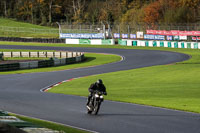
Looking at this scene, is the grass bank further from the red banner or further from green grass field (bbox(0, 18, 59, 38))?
green grass field (bbox(0, 18, 59, 38))

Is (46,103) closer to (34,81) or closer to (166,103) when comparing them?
(166,103)

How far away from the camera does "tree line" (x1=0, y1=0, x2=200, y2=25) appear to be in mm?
91875

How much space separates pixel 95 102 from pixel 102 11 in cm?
9749

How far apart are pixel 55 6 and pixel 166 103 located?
359ft

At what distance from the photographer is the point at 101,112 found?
17984 millimetres

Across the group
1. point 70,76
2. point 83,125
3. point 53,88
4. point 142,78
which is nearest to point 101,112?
point 83,125

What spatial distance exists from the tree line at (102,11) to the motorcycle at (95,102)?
2820 inches

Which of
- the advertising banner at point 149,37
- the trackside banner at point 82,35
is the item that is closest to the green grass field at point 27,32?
the trackside banner at point 82,35

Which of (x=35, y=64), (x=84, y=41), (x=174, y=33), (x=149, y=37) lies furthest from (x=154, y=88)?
(x=84, y=41)

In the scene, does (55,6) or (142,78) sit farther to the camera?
(55,6)

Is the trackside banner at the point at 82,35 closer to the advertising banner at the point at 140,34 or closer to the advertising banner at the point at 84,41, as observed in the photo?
the advertising banner at the point at 84,41

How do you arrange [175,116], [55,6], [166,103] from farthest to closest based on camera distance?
1. [55,6]
2. [166,103]
3. [175,116]

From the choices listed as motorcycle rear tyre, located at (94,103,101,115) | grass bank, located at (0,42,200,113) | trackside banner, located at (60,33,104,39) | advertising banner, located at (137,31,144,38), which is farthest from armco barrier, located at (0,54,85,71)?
trackside banner, located at (60,33,104,39)

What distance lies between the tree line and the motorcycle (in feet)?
235
